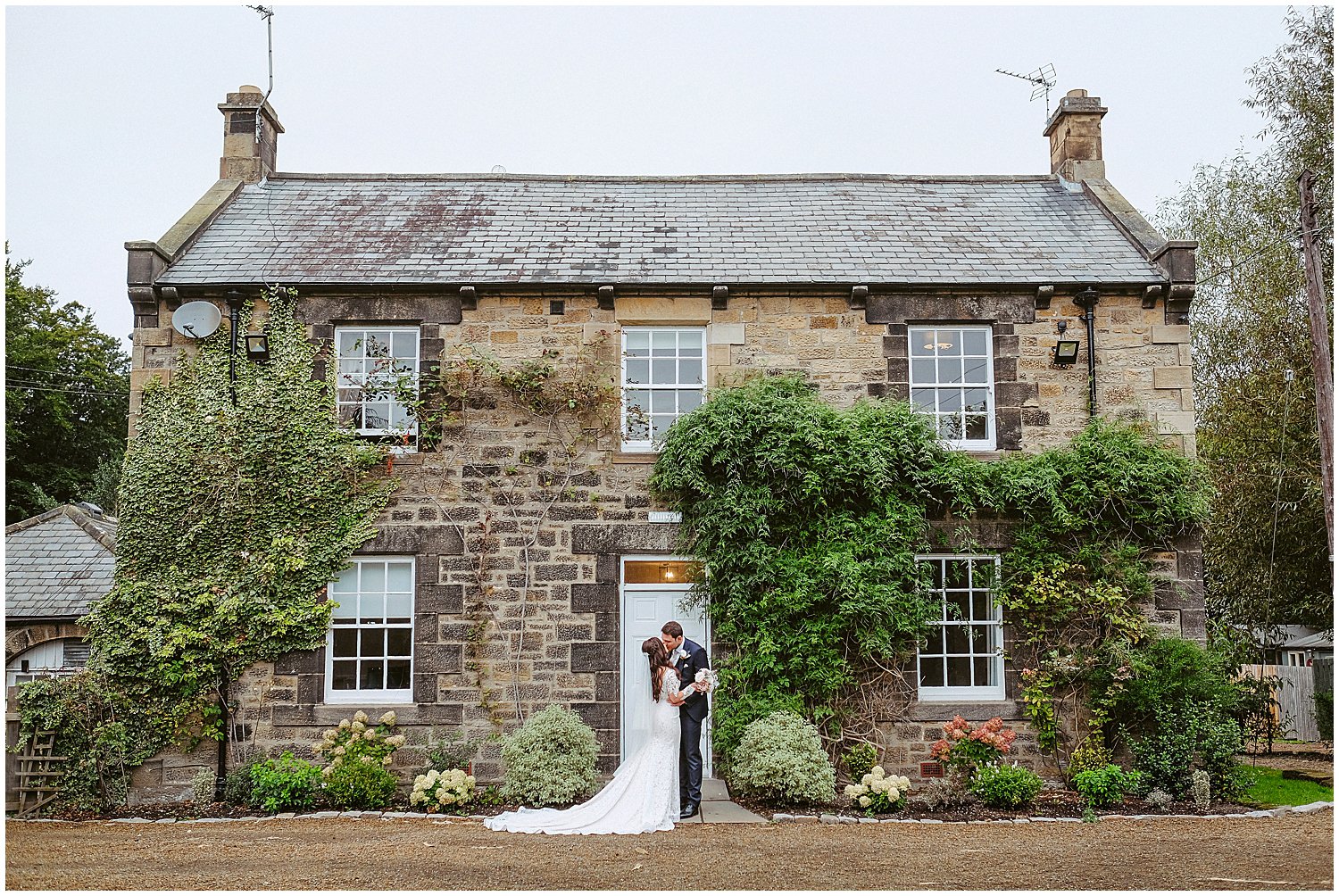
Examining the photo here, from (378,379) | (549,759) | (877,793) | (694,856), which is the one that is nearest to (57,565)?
(378,379)

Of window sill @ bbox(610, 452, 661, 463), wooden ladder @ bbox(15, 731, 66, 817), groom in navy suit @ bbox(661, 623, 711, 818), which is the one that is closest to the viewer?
groom in navy suit @ bbox(661, 623, 711, 818)

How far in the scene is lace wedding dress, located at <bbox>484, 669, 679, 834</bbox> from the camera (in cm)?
954

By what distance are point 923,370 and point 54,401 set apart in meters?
27.0

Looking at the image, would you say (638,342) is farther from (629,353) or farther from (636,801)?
(636,801)

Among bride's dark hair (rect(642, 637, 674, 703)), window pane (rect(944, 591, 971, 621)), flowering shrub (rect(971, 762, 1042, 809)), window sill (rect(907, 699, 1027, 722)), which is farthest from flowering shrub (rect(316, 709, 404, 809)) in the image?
window pane (rect(944, 591, 971, 621))

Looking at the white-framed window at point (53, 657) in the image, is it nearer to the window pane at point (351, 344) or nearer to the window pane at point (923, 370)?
the window pane at point (351, 344)

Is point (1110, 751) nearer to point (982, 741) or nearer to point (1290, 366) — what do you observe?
point (982, 741)

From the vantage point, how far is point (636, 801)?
9.76 meters

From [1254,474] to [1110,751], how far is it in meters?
8.40

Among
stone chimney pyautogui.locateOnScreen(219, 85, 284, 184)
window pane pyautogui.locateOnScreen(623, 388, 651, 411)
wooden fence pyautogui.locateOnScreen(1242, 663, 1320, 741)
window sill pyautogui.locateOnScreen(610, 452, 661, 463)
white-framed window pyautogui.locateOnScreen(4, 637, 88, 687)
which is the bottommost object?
wooden fence pyautogui.locateOnScreen(1242, 663, 1320, 741)

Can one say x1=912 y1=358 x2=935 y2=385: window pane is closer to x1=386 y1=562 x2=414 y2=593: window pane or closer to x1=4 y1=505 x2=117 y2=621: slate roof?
x1=386 y1=562 x2=414 y2=593: window pane

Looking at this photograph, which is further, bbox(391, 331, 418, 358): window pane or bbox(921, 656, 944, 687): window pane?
bbox(391, 331, 418, 358): window pane

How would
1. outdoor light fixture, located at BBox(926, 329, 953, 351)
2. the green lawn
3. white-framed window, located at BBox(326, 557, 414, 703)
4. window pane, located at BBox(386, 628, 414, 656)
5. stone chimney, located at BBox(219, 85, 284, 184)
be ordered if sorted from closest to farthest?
1. the green lawn
2. white-framed window, located at BBox(326, 557, 414, 703)
3. window pane, located at BBox(386, 628, 414, 656)
4. outdoor light fixture, located at BBox(926, 329, 953, 351)
5. stone chimney, located at BBox(219, 85, 284, 184)

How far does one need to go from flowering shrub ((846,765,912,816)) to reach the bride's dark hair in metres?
2.25
